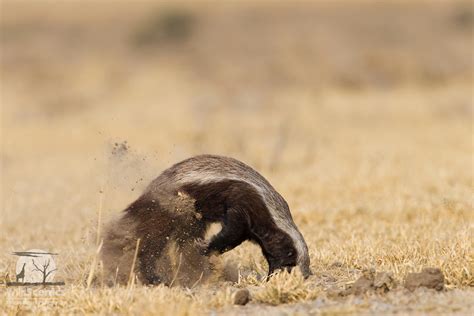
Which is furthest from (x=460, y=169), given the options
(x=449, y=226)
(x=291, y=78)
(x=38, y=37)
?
(x=38, y=37)

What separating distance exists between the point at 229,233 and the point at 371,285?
1.12m

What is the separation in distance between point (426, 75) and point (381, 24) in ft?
26.0

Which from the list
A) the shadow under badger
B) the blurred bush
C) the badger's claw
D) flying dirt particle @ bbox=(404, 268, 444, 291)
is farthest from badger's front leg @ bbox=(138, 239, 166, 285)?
the blurred bush

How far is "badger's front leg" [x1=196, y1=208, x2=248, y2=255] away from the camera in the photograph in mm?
5652

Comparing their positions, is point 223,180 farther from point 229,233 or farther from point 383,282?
point 383,282

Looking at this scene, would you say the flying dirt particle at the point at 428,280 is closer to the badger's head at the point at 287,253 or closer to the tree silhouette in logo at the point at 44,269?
the badger's head at the point at 287,253

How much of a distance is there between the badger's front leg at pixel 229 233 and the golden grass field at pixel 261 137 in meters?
0.29

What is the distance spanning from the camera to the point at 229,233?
568 centimetres

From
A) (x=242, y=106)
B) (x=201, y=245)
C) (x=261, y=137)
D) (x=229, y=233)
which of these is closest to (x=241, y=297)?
(x=229, y=233)

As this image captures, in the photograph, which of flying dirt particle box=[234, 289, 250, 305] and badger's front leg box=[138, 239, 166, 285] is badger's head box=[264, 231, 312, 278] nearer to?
flying dirt particle box=[234, 289, 250, 305]

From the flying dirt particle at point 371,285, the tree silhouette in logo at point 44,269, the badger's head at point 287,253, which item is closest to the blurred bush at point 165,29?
the tree silhouette in logo at point 44,269

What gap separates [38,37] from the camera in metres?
37.9

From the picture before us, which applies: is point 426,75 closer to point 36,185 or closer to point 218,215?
point 36,185

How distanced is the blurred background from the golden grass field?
0.07 metres
